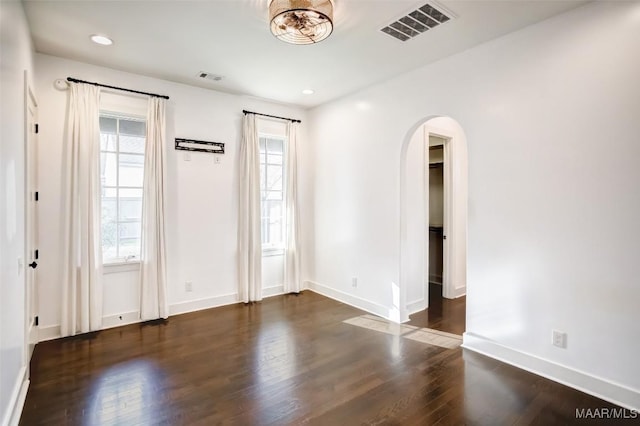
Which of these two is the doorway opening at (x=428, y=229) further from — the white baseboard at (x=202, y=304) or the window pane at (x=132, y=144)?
the window pane at (x=132, y=144)

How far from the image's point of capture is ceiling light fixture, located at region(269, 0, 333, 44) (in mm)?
2381

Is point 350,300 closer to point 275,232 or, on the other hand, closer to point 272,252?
point 272,252

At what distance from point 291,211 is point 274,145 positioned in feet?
3.63

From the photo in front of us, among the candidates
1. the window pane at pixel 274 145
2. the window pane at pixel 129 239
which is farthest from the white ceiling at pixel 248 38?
the window pane at pixel 129 239

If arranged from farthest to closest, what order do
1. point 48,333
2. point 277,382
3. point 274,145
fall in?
point 274,145, point 48,333, point 277,382

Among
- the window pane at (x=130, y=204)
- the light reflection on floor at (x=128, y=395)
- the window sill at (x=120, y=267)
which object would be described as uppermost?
the window pane at (x=130, y=204)

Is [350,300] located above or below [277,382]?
above

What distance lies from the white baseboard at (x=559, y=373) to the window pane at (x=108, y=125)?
Answer: 4.61 metres

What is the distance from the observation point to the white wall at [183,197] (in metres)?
3.51

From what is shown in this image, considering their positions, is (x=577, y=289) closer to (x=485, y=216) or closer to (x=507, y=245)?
(x=507, y=245)

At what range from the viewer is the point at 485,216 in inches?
127

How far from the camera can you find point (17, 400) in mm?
2240

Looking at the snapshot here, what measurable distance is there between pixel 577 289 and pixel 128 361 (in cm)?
393

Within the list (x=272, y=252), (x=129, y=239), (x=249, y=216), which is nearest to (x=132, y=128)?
(x=129, y=239)
